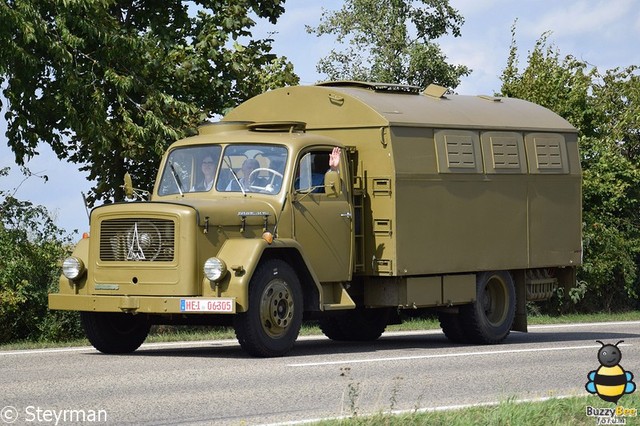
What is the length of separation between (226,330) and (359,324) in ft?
9.41

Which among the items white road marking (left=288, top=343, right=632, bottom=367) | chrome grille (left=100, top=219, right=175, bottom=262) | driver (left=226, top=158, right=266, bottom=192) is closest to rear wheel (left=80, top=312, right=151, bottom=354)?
chrome grille (left=100, top=219, right=175, bottom=262)

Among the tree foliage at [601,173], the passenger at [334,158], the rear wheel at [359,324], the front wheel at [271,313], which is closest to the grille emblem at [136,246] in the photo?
the front wheel at [271,313]

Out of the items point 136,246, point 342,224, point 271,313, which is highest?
A: point 342,224

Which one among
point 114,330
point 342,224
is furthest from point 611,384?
point 114,330

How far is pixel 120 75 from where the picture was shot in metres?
23.9

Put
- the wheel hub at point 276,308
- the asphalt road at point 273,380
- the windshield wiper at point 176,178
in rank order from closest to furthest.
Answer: the asphalt road at point 273,380 → the wheel hub at point 276,308 → the windshield wiper at point 176,178

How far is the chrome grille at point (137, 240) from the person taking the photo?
15.9 m

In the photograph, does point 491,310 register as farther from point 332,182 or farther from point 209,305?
point 209,305

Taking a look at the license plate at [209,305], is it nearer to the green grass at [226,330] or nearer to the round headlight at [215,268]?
the round headlight at [215,268]

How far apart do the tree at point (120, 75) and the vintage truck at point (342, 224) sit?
14.8ft

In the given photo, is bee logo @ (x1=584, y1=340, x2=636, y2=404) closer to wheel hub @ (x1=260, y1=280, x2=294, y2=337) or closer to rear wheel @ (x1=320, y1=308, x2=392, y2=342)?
wheel hub @ (x1=260, y1=280, x2=294, y2=337)

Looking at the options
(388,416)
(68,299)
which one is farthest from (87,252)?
(388,416)

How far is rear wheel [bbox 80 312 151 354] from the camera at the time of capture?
16.7 m

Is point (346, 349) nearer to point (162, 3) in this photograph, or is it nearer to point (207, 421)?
point (207, 421)
